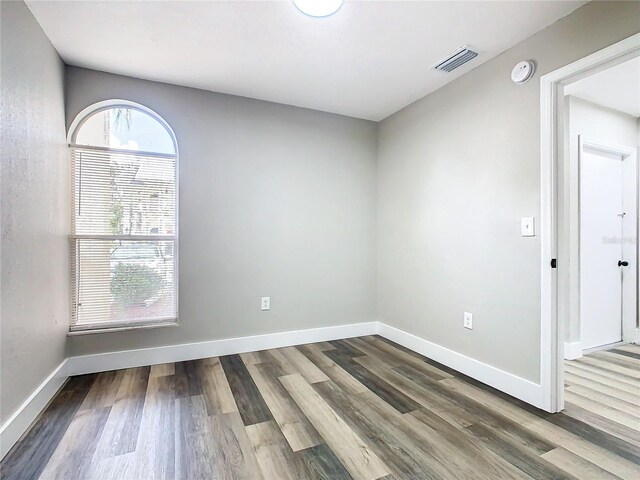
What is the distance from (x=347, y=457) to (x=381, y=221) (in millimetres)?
2491

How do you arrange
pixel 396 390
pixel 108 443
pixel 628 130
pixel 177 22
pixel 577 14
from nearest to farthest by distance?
pixel 108 443 → pixel 577 14 → pixel 177 22 → pixel 396 390 → pixel 628 130

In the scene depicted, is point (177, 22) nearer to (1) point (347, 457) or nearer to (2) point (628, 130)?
(1) point (347, 457)

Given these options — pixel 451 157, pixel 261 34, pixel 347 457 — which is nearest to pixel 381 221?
pixel 451 157

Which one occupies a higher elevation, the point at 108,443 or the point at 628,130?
the point at 628,130

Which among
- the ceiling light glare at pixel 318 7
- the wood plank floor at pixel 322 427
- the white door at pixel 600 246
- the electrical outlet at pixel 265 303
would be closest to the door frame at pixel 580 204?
the white door at pixel 600 246

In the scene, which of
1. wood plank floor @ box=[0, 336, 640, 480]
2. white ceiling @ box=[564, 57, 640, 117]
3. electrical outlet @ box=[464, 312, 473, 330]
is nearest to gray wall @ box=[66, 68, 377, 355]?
wood plank floor @ box=[0, 336, 640, 480]

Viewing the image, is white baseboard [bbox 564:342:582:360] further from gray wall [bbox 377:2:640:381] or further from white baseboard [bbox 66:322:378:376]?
white baseboard [bbox 66:322:378:376]

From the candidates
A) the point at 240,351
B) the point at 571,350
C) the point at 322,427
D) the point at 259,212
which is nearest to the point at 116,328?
the point at 240,351

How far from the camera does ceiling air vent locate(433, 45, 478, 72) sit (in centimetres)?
222

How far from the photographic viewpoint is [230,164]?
9.72ft

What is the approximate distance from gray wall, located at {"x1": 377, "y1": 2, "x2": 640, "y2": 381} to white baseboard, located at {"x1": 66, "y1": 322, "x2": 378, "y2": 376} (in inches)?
26.6

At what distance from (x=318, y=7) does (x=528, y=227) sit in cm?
190

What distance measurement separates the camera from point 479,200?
96.6 inches

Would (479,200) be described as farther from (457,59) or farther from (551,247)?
(457,59)
